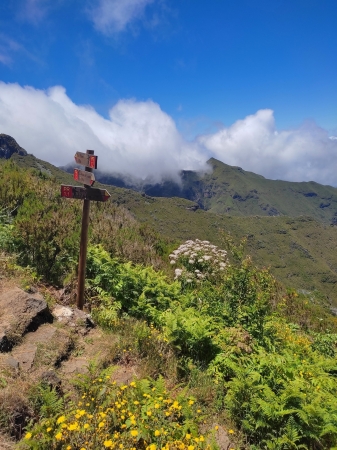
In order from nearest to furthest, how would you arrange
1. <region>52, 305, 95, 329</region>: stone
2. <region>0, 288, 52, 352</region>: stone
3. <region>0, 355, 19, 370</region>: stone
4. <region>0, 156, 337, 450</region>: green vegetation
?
<region>0, 156, 337, 450</region>: green vegetation
<region>0, 355, 19, 370</region>: stone
<region>0, 288, 52, 352</region>: stone
<region>52, 305, 95, 329</region>: stone

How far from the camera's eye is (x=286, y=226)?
19200cm

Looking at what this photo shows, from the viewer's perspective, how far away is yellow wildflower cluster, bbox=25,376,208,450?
2.77 meters

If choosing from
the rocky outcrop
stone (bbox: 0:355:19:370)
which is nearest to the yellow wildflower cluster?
stone (bbox: 0:355:19:370)

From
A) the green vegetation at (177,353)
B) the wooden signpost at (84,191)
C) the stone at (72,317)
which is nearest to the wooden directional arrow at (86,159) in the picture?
the wooden signpost at (84,191)

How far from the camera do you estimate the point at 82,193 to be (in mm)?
5840

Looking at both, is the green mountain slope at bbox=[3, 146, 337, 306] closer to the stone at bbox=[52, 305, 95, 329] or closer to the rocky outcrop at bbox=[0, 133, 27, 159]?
the rocky outcrop at bbox=[0, 133, 27, 159]

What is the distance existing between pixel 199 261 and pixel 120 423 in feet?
21.3

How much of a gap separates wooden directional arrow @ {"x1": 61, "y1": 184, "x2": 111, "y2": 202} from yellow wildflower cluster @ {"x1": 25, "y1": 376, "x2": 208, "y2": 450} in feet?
11.1

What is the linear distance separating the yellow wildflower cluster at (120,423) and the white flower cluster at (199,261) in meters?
5.18

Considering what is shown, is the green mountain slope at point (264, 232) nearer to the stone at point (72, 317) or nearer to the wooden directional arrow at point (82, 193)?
the wooden directional arrow at point (82, 193)

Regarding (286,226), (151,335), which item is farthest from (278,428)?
(286,226)

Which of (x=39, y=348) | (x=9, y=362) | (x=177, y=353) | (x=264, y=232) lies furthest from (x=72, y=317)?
(x=264, y=232)

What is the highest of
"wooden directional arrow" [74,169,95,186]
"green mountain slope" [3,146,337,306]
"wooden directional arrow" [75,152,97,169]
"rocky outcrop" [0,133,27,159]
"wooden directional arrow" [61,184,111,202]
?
"rocky outcrop" [0,133,27,159]

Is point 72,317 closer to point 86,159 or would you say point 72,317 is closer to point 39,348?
point 39,348
